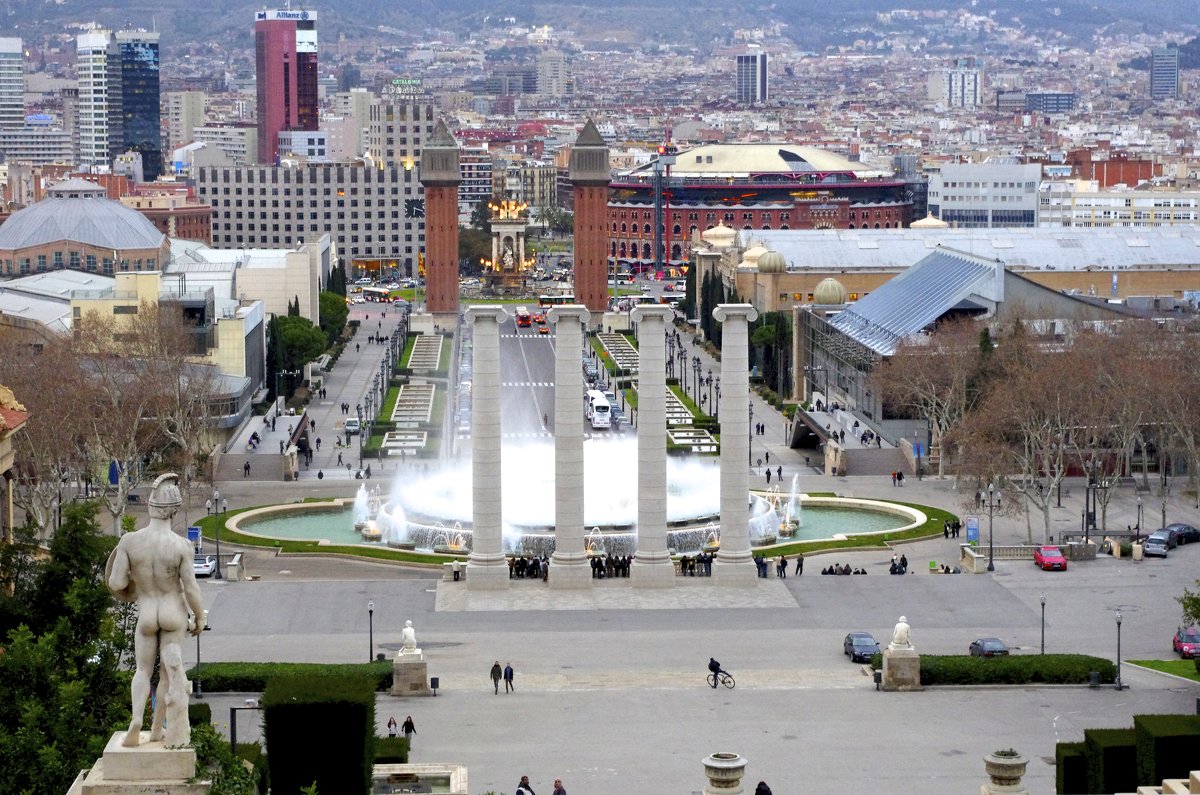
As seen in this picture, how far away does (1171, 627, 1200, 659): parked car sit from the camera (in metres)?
58.4

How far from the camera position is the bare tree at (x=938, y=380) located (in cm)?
9544

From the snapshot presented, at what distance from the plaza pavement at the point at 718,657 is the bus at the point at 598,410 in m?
37.3

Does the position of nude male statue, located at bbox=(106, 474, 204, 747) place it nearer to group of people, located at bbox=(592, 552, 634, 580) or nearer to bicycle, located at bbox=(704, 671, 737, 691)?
bicycle, located at bbox=(704, 671, 737, 691)

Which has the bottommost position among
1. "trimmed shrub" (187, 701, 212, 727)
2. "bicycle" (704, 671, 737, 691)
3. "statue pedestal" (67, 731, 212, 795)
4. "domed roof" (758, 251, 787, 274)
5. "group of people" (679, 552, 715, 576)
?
"bicycle" (704, 671, 737, 691)

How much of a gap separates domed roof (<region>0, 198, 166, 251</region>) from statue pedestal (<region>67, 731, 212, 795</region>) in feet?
422

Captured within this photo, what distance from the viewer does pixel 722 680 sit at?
5525 cm

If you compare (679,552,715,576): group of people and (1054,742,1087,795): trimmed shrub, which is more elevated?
(1054,742,1087,795): trimmed shrub

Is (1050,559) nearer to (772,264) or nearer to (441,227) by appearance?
(772,264)

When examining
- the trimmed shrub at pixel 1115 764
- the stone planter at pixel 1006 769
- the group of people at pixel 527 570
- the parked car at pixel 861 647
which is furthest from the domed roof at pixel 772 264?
the stone planter at pixel 1006 769

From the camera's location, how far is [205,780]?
89.6ft

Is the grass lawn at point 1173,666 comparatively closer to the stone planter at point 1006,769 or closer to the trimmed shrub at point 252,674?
the trimmed shrub at point 252,674

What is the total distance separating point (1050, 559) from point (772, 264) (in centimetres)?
7459

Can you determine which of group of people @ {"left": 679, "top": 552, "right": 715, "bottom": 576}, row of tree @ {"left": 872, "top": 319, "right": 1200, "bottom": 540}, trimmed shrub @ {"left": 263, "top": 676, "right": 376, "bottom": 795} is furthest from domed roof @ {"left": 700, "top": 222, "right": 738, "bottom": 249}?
trimmed shrub @ {"left": 263, "top": 676, "right": 376, "bottom": 795}

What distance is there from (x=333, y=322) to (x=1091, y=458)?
79.0 meters
